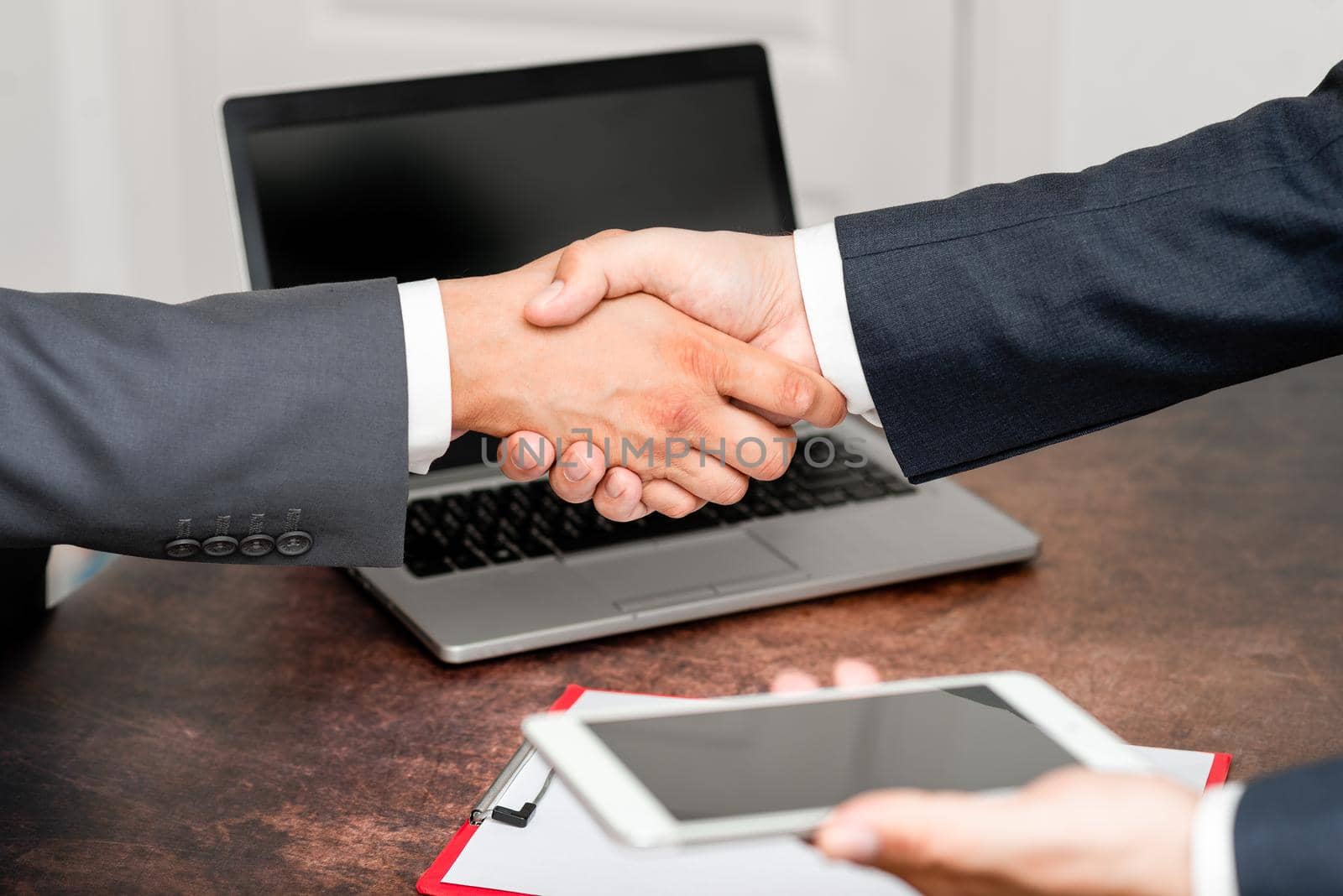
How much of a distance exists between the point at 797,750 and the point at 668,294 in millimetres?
561

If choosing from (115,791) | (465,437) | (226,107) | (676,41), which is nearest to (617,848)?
(115,791)

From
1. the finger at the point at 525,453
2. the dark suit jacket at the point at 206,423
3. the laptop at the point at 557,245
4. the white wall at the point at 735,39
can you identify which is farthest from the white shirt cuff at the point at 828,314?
the white wall at the point at 735,39

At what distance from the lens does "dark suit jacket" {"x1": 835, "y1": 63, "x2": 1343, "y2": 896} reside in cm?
91

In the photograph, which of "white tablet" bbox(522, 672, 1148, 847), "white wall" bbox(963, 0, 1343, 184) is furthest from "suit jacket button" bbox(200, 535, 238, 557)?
"white wall" bbox(963, 0, 1343, 184)

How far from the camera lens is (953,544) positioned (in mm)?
1028

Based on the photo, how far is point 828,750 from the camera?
0.58 metres

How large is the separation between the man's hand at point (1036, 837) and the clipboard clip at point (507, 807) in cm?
23

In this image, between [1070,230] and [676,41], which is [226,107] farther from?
[676,41]

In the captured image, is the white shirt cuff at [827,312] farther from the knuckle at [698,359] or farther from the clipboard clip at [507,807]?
the clipboard clip at [507,807]

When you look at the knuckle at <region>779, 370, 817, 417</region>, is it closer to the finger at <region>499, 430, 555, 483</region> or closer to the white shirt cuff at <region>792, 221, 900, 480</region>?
the white shirt cuff at <region>792, 221, 900, 480</region>

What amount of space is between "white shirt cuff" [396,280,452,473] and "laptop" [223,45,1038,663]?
10 cm

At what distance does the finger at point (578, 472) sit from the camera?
1.03 meters

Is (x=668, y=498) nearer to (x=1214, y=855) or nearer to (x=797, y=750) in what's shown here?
(x=797, y=750)

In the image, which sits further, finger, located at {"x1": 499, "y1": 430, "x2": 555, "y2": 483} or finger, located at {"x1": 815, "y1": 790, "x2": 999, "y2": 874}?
finger, located at {"x1": 499, "y1": 430, "x2": 555, "y2": 483}
